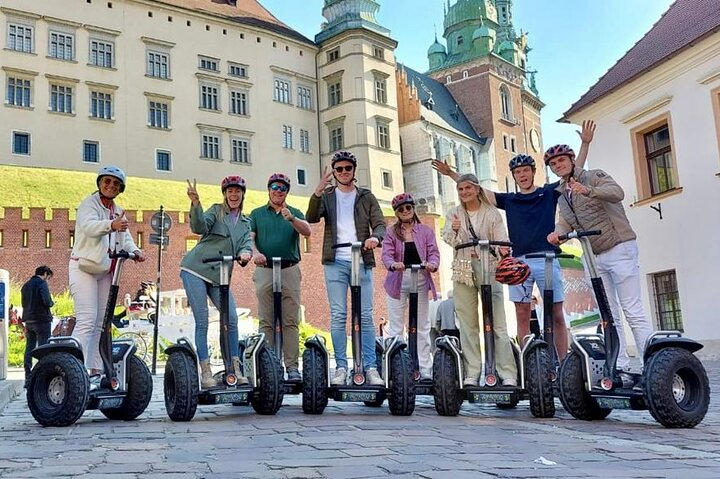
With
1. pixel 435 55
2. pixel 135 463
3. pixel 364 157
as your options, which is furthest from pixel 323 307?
pixel 435 55

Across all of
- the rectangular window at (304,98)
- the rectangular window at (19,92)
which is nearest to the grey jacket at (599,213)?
the rectangular window at (19,92)

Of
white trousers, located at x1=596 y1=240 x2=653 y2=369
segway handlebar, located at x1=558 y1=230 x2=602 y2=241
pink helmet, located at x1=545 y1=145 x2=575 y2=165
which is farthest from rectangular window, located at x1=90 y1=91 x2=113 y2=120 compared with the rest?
white trousers, located at x1=596 y1=240 x2=653 y2=369

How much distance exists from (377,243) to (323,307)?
29.2m

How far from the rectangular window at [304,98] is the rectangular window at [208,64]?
21.7ft

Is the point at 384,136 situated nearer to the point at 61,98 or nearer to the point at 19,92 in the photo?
the point at 61,98

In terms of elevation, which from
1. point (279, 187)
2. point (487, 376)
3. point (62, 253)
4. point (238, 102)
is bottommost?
point (487, 376)

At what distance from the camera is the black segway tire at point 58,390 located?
19.2 ft

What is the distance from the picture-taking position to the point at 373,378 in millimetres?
6383

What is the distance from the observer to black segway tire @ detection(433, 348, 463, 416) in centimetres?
634

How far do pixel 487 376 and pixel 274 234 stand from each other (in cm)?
234

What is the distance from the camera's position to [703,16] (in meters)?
16.3

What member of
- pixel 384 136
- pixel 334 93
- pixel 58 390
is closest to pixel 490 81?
pixel 384 136

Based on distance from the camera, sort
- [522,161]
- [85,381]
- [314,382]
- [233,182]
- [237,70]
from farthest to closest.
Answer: [237,70] → [522,161] → [233,182] → [314,382] → [85,381]

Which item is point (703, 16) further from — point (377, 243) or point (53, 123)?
point (53, 123)
